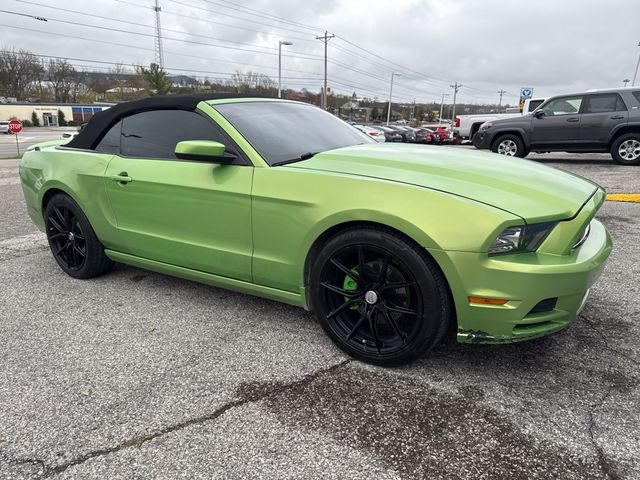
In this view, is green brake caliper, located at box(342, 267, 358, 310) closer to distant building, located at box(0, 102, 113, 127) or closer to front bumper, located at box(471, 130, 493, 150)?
front bumper, located at box(471, 130, 493, 150)

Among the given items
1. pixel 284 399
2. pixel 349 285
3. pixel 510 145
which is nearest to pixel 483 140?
pixel 510 145

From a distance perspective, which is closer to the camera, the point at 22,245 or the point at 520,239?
the point at 520,239

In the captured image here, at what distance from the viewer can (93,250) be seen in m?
3.84

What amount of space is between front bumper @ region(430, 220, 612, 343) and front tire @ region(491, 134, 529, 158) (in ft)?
32.5

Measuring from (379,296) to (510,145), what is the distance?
10378 millimetres

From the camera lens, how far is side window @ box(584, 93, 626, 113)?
10.3 meters

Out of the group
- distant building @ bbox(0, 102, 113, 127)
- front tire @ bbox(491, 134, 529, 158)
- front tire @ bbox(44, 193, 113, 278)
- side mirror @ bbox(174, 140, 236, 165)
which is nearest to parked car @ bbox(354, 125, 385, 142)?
side mirror @ bbox(174, 140, 236, 165)

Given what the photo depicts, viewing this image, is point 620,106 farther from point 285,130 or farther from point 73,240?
point 73,240

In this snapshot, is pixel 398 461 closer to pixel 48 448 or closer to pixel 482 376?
pixel 482 376

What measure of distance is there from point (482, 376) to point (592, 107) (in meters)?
10.2

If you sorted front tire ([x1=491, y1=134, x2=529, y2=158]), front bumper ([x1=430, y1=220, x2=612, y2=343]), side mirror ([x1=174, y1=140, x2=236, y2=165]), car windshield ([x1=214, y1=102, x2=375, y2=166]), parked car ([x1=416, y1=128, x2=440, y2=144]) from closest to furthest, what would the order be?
front bumper ([x1=430, y1=220, x2=612, y2=343]) → side mirror ([x1=174, y1=140, x2=236, y2=165]) → car windshield ([x1=214, y1=102, x2=375, y2=166]) → front tire ([x1=491, y1=134, x2=529, y2=158]) → parked car ([x1=416, y1=128, x2=440, y2=144])

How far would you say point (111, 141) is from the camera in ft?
12.2

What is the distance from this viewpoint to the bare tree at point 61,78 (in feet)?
206

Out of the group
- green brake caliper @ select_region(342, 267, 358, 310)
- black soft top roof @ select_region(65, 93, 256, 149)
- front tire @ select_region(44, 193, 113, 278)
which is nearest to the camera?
green brake caliper @ select_region(342, 267, 358, 310)
